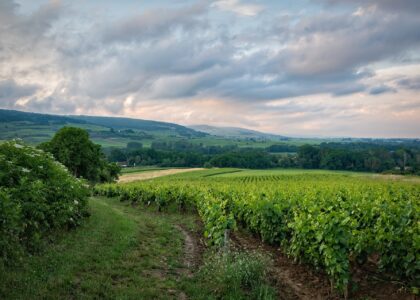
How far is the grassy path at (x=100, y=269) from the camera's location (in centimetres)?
733

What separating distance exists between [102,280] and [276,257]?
6535mm

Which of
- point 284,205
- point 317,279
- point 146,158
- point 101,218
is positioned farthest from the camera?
point 146,158

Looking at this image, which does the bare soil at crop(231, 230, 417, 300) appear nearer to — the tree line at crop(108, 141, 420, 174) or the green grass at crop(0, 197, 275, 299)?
the green grass at crop(0, 197, 275, 299)

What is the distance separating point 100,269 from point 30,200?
3082 mm

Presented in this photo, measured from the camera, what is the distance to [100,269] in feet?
29.8

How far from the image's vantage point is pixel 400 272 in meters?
8.32

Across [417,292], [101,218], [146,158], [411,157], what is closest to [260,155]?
[146,158]

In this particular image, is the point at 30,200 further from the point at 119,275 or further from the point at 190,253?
the point at 190,253

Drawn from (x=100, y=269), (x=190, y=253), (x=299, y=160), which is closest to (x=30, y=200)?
(x=100, y=269)

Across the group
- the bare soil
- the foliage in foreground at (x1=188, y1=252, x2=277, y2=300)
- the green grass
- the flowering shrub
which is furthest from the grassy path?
the bare soil

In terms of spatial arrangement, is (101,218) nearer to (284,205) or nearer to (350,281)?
(284,205)

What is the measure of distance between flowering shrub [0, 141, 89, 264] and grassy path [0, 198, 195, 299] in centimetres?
55

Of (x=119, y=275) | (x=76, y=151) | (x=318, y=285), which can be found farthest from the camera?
(x=76, y=151)

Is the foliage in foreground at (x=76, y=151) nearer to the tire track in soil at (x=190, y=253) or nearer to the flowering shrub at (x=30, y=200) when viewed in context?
the tire track in soil at (x=190, y=253)
